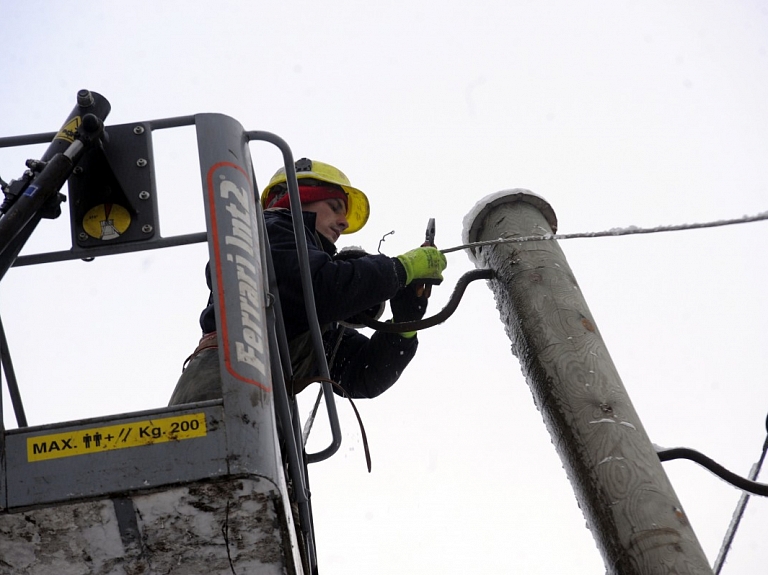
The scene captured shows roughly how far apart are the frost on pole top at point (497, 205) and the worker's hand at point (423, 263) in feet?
0.53

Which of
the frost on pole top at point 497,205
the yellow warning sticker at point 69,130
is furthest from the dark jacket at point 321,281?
the yellow warning sticker at point 69,130

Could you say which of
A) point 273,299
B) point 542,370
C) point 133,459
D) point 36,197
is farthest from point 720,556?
point 36,197

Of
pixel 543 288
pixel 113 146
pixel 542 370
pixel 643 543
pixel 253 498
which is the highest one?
pixel 113 146

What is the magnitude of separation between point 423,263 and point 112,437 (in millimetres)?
2035

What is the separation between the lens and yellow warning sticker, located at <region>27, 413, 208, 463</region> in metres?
2.31

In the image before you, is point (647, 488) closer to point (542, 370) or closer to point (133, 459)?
point (542, 370)

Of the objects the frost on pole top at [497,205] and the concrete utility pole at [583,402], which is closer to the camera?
the concrete utility pole at [583,402]

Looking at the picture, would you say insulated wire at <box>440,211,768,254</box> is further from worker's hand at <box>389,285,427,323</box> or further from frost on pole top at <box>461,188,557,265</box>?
worker's hand at <box>389,285,427,323</box>

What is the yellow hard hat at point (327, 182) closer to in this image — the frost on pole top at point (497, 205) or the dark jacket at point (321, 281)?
the dark jacket at point (321, 281)

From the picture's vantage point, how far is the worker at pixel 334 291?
354 centimetres

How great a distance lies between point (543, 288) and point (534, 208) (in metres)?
0.59

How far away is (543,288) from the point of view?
141 inches

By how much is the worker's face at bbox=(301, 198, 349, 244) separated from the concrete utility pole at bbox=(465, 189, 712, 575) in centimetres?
89

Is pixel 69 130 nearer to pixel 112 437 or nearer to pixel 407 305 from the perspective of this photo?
pixel 112 437
